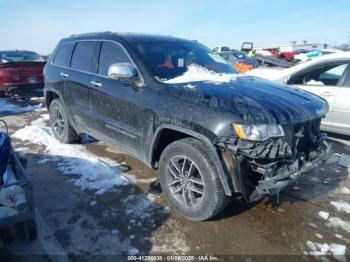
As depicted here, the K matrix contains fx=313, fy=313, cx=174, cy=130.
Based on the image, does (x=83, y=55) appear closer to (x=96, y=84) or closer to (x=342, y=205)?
(x=96, y=84)

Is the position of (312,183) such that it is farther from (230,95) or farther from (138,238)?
(138,238)

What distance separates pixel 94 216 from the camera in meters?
3.34

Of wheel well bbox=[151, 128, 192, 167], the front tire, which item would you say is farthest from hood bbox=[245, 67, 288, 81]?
the front tire

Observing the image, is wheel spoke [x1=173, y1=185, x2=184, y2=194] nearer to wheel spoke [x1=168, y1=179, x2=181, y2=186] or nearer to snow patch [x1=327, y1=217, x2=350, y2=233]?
wheel spoke [x1=168, y1=179, x2=181, y2=186]

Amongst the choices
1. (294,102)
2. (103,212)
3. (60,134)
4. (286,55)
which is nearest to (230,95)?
(294,102)

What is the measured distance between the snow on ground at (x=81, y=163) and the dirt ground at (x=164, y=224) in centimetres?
13

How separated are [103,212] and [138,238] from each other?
2.07 feet

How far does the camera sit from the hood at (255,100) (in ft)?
9.17

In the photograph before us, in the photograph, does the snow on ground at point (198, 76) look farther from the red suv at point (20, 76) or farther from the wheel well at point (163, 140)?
the red suv at point (20, 76)

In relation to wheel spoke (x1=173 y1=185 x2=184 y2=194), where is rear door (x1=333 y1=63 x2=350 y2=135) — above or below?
above

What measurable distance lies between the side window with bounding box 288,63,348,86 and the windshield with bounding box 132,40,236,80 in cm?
226

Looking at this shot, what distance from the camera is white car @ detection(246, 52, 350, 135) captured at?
5.40m

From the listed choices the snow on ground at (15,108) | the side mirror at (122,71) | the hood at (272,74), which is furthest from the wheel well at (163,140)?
the snow on ground at (15,108)

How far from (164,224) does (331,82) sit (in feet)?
14.2
